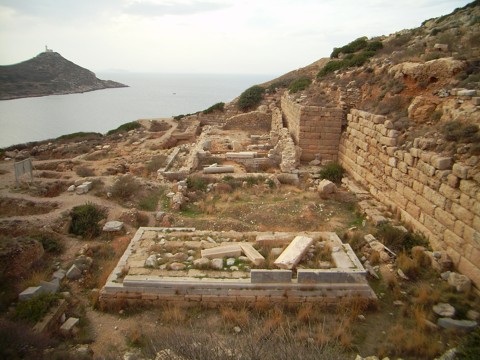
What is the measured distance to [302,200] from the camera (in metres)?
10.3

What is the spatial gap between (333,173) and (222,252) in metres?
7.14

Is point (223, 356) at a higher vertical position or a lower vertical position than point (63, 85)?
lower

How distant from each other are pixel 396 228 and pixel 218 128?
15.1m

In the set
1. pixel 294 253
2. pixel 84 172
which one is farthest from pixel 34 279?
pixel 84 172

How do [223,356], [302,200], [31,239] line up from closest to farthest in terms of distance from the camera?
[223,356] < [31,239] < [302,200]

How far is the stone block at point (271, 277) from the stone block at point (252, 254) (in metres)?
0.38

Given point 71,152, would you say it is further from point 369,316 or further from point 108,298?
point 369,316

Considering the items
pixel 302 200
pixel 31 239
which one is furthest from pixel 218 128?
pixel 31 239

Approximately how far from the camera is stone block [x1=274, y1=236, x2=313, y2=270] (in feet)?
19.9

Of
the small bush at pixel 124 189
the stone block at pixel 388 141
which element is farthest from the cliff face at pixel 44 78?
the stone block at pixel 388 141

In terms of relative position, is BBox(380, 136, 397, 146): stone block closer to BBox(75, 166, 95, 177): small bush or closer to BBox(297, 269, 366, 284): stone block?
BBox(297, 269, 366, 284): stone block

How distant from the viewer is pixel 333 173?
12.2 metres

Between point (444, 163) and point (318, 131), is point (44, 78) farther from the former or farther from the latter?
point (444, 163)

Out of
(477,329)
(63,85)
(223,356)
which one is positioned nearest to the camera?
(223,356)
